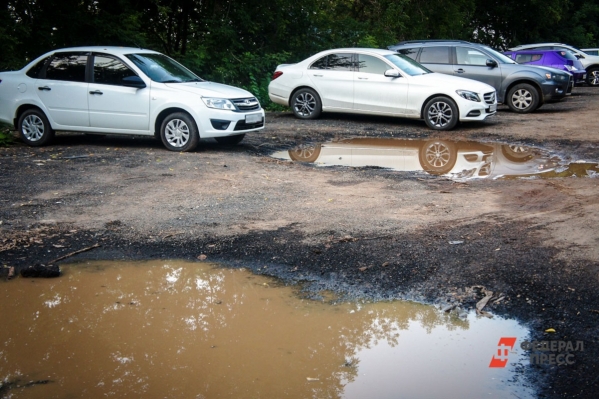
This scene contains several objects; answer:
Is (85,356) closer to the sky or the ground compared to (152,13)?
closer to the ground

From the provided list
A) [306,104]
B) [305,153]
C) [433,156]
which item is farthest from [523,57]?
[305,153]

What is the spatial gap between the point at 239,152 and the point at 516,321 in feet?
24.9

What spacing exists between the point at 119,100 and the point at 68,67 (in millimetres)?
→ 1271

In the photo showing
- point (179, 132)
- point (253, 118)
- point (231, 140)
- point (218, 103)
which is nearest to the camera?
point (218, 103)

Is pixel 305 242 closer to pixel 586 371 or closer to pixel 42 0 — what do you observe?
pixel 586 371

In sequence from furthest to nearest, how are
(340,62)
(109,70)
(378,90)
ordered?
(340,62)
(378,90)
(109,70)

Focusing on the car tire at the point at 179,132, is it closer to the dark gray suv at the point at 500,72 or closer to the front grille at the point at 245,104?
the front grille at the point at 245,104

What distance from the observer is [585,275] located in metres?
5.27

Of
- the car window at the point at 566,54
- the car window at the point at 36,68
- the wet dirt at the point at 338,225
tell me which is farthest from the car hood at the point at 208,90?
the car window at the point at 566,54

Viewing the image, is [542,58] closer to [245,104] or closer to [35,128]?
[245,104]

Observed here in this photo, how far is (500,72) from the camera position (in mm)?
17781

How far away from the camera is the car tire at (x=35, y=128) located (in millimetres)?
11992

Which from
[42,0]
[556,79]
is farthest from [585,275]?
[42,0]

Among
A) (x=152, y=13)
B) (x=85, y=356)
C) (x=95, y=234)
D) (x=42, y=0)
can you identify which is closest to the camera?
(x=85, y=356)
